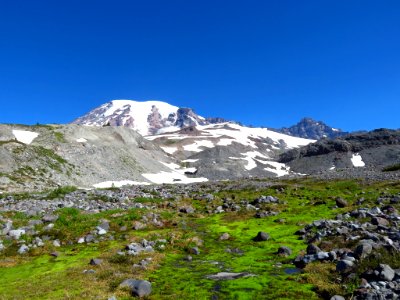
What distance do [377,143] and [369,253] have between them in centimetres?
18083

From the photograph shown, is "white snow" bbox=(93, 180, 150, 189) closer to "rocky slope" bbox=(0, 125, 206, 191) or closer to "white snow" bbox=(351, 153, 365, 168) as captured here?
"rocky slope" bbox=(0, 125, 206, 191)

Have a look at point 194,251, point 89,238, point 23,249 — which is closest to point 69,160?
point 89,238

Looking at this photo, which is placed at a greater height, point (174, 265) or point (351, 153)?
point (351, 153)

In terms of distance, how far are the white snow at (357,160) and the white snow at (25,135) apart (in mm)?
124824

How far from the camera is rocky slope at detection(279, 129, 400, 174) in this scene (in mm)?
151250

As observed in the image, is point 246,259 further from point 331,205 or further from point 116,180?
point 116,180

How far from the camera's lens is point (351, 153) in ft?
552

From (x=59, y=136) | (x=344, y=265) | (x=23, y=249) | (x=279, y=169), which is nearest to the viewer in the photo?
(x=344, y=265)

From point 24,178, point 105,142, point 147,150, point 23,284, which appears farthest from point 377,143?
point 23,284

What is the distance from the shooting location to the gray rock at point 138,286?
532 inches

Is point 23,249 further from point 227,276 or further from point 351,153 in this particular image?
point 351,153

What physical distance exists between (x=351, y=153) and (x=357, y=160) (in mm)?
11346

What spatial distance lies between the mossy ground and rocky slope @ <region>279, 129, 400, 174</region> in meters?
127

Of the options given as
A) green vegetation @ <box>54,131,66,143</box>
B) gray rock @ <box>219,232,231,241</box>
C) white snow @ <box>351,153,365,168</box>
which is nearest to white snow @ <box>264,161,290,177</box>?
white snow @ <box>351,153,365,168</box>
